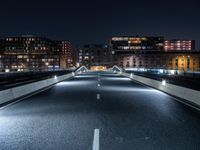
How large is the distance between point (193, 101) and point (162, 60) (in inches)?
7363

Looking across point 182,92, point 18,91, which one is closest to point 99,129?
point 182,92

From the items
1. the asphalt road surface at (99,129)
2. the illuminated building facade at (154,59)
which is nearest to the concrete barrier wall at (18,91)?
the asphalt road surface at (99,129)

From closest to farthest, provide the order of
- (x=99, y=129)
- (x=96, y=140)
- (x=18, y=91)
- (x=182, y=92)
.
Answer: (x=96, y=140) → (x=99, y=129) → (x=182, y=92) → (x=18, y=91)

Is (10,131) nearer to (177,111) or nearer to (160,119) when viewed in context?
(160,119)

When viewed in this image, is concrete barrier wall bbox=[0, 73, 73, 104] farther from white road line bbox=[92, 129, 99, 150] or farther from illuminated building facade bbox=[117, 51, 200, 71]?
illuminated building facade bbox=[117, 51, 200, 71]

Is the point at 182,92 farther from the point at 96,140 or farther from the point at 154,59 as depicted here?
the point at 154,59

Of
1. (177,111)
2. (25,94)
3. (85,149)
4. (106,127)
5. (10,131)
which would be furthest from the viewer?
(25,94)

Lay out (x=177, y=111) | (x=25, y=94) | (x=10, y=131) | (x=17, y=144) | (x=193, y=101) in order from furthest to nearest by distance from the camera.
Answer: (x=25, y=94), (x=193, y=101), (x=177, y=111), (x=10, y=131), (x=17, y=144)

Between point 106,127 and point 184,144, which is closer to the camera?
point 184,144

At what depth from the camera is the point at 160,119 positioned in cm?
1030

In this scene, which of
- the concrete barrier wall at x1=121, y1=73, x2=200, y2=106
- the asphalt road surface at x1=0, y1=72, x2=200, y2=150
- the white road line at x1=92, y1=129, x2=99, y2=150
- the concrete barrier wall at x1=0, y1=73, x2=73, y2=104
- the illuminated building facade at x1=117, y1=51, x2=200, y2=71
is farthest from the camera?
the illuminated building facade at x1=117, y1=51, x2=200, y2=71

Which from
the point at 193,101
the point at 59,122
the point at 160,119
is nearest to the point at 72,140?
the point at 59,122

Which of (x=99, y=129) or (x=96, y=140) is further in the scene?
(x=99, y=129)

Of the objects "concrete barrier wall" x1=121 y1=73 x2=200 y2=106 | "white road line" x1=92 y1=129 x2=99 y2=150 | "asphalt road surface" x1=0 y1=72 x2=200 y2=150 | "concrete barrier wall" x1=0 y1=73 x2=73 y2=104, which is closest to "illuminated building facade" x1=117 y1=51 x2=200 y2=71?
"concrete barrier wall" x1=121 y1=73 x2=200 y2=106
